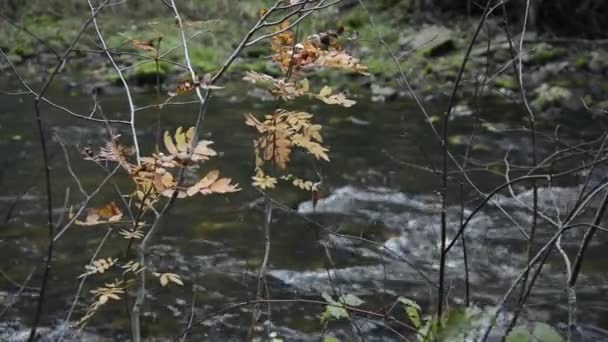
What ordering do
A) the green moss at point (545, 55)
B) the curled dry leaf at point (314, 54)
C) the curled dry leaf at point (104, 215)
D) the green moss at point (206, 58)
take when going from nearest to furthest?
the curled dry leaf at point (104, 215) → the curled dry leaf at point (314, 54) → the green moss at point (545, 55) → the green moss at point (206, 58)

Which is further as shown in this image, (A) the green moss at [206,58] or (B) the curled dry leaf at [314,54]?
(A) the green moss at [206,58]

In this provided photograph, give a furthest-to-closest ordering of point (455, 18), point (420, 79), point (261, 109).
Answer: point (455, 18) → point (420, 79) → point (261, 109)

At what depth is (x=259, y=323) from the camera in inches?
150

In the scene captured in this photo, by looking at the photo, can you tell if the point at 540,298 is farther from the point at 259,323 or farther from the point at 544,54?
the point at 544,54

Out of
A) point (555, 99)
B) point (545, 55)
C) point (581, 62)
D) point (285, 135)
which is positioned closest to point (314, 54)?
point (285, 135)

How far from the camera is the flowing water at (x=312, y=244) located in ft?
12.8

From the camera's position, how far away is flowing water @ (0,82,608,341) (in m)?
3.90

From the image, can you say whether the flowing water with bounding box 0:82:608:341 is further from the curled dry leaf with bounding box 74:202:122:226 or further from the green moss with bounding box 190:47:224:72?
the green moss with bounding box 190:47:224:72

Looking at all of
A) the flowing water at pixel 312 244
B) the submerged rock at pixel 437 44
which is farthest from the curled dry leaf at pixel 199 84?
the submerged rock at pixel 437 44

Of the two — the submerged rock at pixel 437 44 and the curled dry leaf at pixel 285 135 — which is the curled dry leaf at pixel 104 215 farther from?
the submerged rock at pixel 437 44

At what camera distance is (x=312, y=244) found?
4.98 m

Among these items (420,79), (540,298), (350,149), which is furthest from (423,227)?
(420,79)

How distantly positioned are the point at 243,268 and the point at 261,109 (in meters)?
5.15

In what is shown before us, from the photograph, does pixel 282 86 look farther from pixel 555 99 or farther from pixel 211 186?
pixel 555 99
